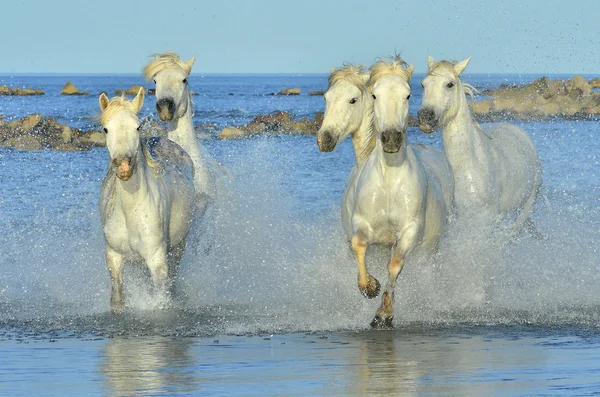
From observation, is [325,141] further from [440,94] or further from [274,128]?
[274,128]

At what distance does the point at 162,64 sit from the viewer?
10.9 m

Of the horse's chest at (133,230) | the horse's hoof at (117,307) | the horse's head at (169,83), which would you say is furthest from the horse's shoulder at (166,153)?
the horse's hoof at (117,307)

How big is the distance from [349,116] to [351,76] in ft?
1.05

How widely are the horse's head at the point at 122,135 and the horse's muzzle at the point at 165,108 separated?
6.23 ft

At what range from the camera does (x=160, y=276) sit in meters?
8.91

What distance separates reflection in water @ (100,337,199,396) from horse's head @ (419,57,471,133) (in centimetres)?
304

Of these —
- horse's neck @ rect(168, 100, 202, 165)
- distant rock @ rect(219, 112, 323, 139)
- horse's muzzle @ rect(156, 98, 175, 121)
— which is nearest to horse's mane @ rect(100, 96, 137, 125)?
horse's muzzle @ rect(156, 98, 175, 121)

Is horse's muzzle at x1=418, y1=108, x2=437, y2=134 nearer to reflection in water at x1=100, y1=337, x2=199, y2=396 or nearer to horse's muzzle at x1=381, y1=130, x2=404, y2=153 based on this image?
horse's muzzle at x1=381, y1=130, x2=404, y2=153

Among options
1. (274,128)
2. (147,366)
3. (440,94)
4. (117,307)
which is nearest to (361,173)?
(440,94)

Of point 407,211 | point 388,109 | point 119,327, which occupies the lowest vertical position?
point 119,327

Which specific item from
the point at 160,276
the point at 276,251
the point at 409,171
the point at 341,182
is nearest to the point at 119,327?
the point at 160,276

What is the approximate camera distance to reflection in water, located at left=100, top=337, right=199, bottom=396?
6.31 meters

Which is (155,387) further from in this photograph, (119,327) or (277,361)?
(119,327)

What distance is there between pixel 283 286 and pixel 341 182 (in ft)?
30.0
